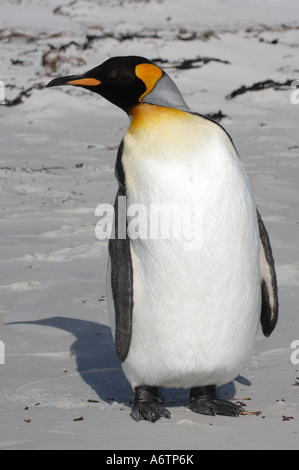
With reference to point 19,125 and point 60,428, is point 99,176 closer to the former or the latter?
point 19,125

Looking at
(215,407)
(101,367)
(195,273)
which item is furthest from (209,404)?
(101,367)

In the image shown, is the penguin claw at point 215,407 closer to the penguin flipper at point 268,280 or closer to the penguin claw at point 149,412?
the penguin claw at point 149,412

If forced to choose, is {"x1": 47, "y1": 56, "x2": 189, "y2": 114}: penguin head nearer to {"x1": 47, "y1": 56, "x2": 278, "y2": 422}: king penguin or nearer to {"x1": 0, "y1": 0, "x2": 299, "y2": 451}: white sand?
{"x1": 47, "y1": 56, "x2": 278, "y2": 422}: king penguin

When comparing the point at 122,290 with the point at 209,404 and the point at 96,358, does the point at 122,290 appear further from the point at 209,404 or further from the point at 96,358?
the point at 96,358

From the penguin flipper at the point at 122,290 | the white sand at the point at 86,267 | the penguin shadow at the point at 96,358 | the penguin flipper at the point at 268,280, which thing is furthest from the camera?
the penguin shadow at the point at 96,358

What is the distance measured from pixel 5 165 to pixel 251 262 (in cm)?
600

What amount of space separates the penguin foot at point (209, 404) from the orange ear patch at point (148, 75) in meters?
1.12

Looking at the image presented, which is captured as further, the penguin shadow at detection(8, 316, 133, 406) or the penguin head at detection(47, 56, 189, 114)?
the penguin shadow at detection(8, 316, 133, 406)

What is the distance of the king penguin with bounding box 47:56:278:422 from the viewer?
3.08 m

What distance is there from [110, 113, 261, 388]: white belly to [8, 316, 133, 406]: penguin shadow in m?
0.33

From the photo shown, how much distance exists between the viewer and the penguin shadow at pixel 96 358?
352cm

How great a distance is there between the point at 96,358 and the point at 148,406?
2.72ft

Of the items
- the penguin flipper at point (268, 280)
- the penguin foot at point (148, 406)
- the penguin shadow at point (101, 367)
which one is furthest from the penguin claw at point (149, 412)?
the penguin flipper at point (268, 280)

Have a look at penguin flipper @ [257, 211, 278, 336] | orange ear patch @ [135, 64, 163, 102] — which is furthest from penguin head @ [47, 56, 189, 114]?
penguin flipper @ [257, 211, 278, 336]
